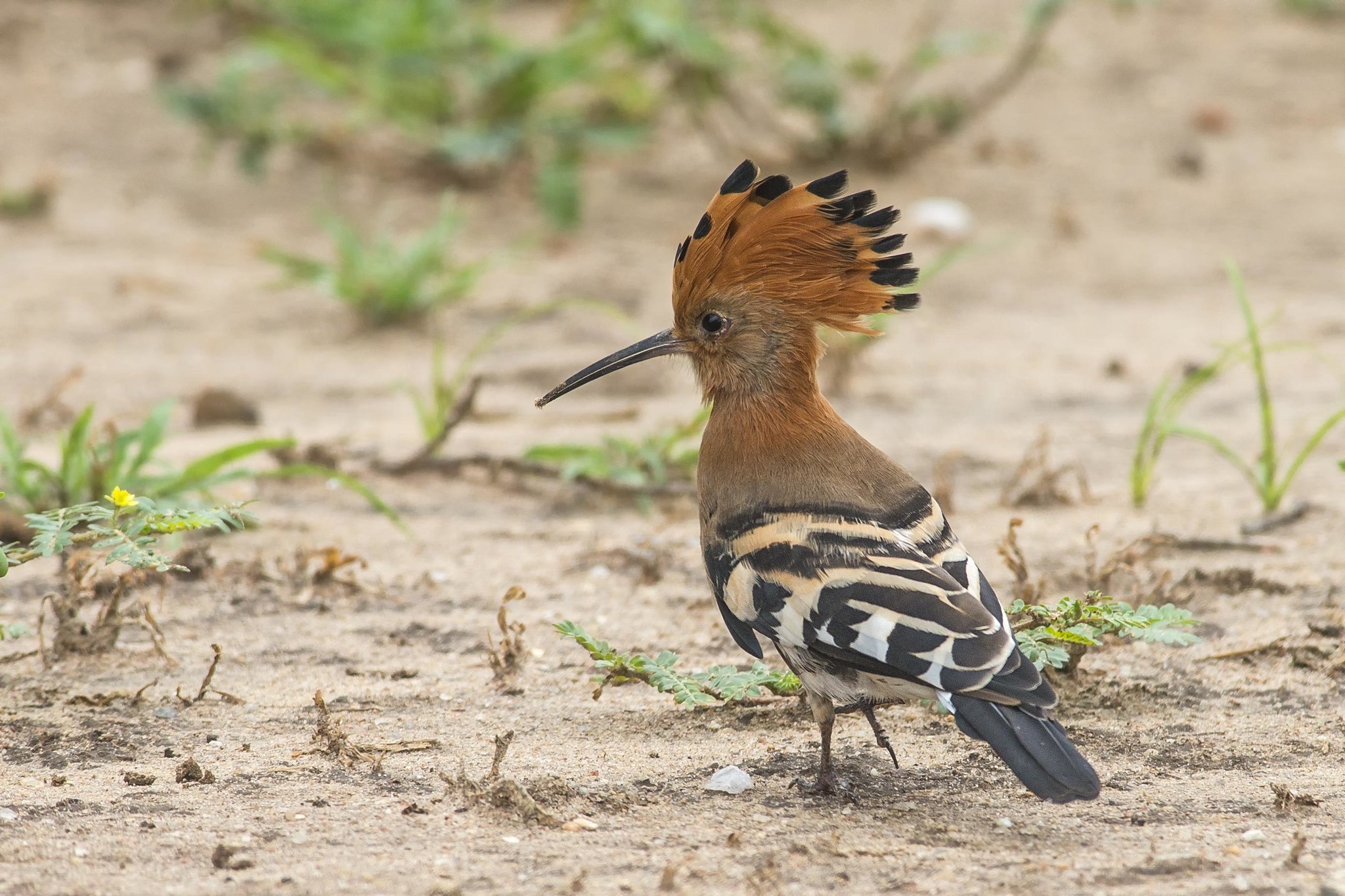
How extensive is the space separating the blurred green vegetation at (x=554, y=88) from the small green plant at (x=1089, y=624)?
405cm

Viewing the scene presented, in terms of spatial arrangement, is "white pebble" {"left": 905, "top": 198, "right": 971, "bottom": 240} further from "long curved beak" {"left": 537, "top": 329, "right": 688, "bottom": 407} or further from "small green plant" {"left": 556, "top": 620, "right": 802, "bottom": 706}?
"small green plant" {"left": 556, "top": 620, "right": 802, "bottom": 706}

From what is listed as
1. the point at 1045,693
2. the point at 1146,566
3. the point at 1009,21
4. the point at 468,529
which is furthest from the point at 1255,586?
the point at 1009,21

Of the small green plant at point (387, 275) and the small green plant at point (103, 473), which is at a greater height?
the small green plant at point (387, 275)

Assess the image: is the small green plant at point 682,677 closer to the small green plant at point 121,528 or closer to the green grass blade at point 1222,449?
the small green plant at point 121,528

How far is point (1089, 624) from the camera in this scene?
3.26 meters

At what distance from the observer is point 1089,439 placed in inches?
218

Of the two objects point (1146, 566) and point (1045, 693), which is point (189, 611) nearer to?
point (1045, 693)

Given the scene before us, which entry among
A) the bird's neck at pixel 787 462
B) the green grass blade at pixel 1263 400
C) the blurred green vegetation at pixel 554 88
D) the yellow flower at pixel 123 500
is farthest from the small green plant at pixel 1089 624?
the blurred green vegetation at pixel 554 88

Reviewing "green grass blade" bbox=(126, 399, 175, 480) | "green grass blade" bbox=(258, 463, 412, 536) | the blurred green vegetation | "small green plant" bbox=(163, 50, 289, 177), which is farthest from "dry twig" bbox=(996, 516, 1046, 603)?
"small green plant" bbox=(163, 50, 289, 177)

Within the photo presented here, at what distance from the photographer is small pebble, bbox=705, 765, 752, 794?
3072 millimetres

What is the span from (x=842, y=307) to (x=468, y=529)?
64.2 inches

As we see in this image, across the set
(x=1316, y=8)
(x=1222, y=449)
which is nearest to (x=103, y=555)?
(x=1222, y=449)

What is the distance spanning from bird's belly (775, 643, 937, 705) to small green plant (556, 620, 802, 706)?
0.40 feet

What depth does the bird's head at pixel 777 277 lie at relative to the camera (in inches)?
138
